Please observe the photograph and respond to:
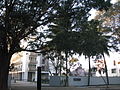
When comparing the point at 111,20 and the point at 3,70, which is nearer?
the point at 3,70

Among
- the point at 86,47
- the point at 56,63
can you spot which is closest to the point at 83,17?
the point at 86,47

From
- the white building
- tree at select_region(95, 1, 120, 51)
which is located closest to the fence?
tree at select_region(95, 1, 120, 51)

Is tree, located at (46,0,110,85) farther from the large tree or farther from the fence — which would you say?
the fence

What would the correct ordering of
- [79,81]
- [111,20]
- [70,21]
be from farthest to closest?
[79,81] < [111,20] < [70,21]

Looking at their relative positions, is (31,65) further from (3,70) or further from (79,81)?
(3,70)

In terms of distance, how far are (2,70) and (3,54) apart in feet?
4.14

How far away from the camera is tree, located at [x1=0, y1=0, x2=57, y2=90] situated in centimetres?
1816

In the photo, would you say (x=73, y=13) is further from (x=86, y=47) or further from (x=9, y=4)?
(x=9, y=4)

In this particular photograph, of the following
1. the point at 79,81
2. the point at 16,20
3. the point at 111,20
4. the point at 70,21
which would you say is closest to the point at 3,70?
the point at 16,20

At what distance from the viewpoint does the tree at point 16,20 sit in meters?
18.2

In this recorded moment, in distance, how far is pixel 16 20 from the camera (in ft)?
60.3

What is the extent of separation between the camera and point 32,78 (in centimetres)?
9075

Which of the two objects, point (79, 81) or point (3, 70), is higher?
point (3, 70)

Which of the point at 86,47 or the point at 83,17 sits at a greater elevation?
the point at 83,17
